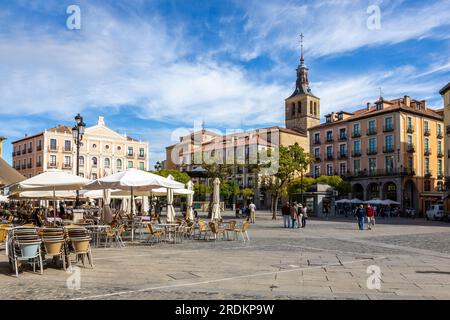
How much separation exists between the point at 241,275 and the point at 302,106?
78.1m

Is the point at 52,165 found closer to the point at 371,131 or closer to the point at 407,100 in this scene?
the point at 371,131

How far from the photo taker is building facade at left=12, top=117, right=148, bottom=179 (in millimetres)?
63562

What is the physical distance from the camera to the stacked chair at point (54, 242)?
8.51 meters

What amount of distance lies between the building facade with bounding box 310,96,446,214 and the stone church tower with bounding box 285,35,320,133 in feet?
71.6

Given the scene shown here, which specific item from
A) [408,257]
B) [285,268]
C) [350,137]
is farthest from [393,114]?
[285,268]

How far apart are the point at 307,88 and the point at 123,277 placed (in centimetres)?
8216

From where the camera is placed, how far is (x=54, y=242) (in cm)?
852

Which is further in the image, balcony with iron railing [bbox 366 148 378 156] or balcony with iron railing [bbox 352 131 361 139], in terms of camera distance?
balcony with iron railing [bbox 352 131 361 139]

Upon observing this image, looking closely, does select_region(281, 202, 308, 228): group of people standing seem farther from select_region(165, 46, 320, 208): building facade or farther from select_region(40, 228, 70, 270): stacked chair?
select_region(165, 46, 320, 208): building facade

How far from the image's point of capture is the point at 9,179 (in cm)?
1317

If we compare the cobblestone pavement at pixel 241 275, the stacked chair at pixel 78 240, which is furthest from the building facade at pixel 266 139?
the stacked chair at pixel 78 240

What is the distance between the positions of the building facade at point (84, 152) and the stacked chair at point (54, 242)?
5501 cm

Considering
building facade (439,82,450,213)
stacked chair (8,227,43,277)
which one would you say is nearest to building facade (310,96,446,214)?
building facade (439,82,450,213)

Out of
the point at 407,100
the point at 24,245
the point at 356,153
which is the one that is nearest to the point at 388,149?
the point at 356,153
